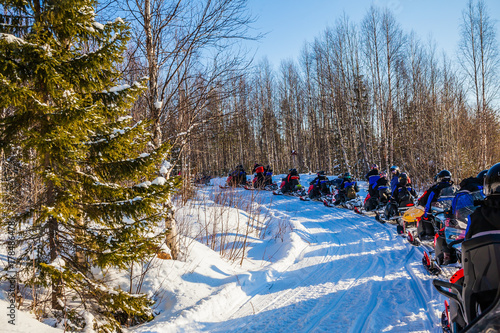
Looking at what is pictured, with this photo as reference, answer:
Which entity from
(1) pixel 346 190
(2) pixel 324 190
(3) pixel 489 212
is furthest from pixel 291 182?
(3) pixel 489 212

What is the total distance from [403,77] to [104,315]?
1157 inches

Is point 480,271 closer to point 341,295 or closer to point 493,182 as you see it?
point 493,182

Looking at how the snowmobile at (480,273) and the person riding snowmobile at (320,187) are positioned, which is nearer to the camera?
the snowmobile at (480,273)

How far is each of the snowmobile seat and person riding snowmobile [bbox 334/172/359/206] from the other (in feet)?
35.6

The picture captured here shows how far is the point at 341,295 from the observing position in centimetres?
459

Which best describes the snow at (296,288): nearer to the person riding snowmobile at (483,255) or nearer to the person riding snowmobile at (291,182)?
the person riding snowmobile at (483,255)

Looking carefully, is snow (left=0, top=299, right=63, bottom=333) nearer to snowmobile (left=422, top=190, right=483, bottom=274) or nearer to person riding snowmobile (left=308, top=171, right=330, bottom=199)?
snowmobile (left=422, top=190, right=483, bottom=274)

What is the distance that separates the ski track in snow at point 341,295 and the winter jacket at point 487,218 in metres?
1.79

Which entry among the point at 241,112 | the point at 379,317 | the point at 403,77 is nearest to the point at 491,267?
the point at 379,317

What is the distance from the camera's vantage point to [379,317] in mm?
3818

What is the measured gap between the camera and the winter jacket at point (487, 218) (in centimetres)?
216

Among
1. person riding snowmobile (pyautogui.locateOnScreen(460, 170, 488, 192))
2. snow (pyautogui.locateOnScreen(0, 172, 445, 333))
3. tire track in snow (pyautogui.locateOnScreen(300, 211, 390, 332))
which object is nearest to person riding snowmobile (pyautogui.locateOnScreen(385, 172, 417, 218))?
snow (pyautogui.locateOnScreen(0, 172, 445, 333))

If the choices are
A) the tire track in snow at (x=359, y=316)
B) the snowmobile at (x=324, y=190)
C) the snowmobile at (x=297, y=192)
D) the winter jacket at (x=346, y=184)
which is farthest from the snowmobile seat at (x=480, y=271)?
the snowmobile at (x=297, y=192)

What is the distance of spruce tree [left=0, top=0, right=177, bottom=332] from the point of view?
10.5ft
